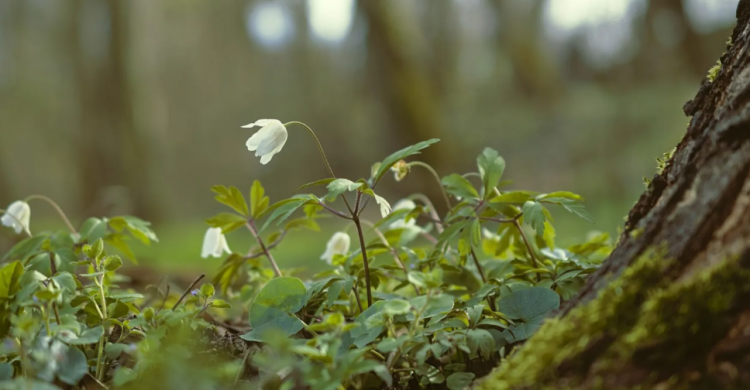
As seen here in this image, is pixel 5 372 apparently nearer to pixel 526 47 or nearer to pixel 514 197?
pixel 514 197

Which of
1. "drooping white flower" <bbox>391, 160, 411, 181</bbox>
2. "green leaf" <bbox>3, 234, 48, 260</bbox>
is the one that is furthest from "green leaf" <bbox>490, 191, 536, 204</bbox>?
"green leaf" <bbox>3, 234, 48, 260</bbox>

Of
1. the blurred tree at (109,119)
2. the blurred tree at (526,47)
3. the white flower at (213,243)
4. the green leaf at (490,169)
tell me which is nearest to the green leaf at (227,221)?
the white flower at (213,243)

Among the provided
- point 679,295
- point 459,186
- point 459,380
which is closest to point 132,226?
point 459,186

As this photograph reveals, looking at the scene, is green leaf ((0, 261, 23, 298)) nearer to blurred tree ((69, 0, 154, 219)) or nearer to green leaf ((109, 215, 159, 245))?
green leaf ((109, 215, 159, 245))

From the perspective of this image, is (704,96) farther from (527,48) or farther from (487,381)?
(527,48)

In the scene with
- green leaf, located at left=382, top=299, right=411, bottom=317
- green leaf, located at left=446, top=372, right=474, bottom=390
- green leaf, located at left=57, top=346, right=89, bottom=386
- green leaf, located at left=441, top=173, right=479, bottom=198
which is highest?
green leaf, located at left=441, top=173, right=479, bottom=198

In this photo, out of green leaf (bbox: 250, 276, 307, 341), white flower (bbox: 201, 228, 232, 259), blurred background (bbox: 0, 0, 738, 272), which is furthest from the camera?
blurred background (bbox: 0, 0, 738, 272)

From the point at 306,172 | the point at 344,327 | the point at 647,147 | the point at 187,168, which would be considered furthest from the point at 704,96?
the point at 187,168

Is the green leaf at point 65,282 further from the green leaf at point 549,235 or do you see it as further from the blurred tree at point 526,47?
the blurred tree at point 526,47
